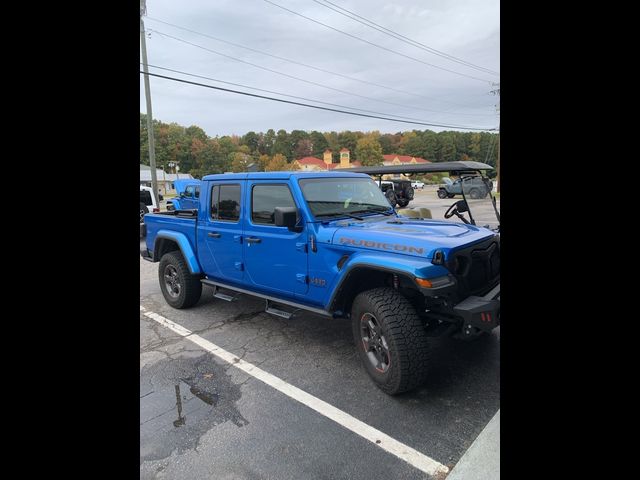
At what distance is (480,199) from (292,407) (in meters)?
3.44

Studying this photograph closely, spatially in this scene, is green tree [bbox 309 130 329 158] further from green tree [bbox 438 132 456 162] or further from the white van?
the white van

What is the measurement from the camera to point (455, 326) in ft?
11.1

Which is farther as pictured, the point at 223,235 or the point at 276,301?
the point at 223,235

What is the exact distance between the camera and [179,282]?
5.52 m

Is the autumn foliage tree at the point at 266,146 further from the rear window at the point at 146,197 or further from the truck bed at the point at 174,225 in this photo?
the truck bed at the point at 174,225

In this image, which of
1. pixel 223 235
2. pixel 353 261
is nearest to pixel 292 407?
pixel 353 261

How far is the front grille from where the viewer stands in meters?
3.31

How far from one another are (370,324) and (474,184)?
2757 millimetres

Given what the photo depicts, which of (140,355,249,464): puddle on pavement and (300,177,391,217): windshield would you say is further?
(300,177,391,217): windshield

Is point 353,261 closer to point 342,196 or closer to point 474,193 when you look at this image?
point 342,196

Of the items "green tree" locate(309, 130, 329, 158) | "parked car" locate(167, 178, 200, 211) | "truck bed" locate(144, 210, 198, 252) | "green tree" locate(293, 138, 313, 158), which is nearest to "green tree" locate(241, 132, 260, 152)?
"green tree" locate(293, 138, 313, 158)

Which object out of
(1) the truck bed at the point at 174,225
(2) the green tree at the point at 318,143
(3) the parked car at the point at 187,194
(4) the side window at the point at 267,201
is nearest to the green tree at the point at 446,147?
(3) the parked car at the point at 187,194
